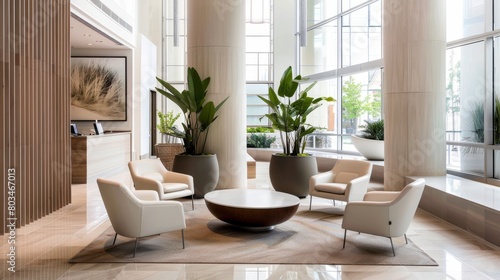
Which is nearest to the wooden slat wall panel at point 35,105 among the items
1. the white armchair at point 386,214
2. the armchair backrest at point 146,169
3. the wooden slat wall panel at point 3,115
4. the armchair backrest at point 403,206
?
the wooden slat wall panel at point 3,115

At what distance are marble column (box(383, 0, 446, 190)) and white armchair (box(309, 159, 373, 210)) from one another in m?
1.36

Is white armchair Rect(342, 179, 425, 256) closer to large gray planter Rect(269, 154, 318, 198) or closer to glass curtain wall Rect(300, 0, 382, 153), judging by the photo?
large gray planter Rect(269, 154, 318, 198)

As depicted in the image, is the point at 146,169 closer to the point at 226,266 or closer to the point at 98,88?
the point at 226,266

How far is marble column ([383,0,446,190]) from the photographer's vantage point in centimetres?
659

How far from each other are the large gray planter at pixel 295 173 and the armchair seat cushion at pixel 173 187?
1.78 meters

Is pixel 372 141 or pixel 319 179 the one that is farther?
pixel 372 141

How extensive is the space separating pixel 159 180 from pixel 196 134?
123cm

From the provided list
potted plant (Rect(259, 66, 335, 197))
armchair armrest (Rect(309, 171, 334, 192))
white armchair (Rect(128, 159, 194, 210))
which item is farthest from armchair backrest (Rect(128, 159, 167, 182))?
armchair armrest (Rect(309, 171, 334, 192))

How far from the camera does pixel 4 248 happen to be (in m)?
4.00

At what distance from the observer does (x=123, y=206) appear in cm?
381

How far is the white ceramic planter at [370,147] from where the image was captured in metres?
8.92

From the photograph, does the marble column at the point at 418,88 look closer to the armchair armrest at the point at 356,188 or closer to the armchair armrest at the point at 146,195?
the armchair armrest at the point at 356,188

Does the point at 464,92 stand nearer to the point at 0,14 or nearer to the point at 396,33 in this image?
the point at 396,33

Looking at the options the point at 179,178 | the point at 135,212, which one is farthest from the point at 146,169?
the point at 135,212
